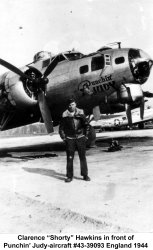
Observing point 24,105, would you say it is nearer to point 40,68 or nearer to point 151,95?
point 40,68

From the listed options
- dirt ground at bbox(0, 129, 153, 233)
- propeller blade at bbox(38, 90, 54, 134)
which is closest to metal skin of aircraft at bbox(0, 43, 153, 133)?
propeller blade at bbox(38, 90, 54, 134)

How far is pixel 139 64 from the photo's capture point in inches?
541

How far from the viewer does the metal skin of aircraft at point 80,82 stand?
1373cm

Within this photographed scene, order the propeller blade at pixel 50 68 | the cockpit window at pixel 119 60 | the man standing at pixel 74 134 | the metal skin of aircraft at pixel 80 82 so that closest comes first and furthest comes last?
the man standing at pixel 74 134 → the cockpit window at pixel 119 60 → the metal skin of aircraft at pixel 80 82 → the propeller blade at pixel 50 68

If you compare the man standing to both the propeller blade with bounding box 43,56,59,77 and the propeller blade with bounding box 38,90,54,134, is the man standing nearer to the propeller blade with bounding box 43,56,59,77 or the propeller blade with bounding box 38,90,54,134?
the propeller blade with bounding box 38,90,54,134

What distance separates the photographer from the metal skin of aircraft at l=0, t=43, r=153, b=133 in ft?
45.1

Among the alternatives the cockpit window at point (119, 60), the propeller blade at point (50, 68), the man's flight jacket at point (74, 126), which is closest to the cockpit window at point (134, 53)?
the cockpit window at point (119, 60)

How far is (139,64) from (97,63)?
194 cm

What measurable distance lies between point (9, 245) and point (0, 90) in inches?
425

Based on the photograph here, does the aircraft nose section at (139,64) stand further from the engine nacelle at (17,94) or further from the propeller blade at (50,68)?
the engine nacelle at (17,94)

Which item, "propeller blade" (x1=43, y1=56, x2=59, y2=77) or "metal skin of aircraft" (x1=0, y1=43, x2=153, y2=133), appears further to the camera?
"propeller blade" (x1=43, y1=56, x2=59, y2=77)

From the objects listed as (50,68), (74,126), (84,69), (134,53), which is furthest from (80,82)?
(74,126)

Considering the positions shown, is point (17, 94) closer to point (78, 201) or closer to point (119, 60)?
point (119, 60)

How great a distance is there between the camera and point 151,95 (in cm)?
1806
